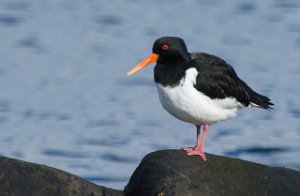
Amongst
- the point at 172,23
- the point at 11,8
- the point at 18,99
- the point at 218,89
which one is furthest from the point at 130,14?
the point at 218,89

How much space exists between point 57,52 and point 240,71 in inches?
140

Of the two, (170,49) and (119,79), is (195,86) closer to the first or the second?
(170,49)

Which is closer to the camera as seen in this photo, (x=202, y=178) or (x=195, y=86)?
(x=202, y=178)

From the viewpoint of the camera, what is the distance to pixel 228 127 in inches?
691

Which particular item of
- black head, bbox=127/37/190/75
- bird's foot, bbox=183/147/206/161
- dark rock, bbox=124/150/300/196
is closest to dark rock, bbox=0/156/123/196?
dark rock, bbox=124/150/300/196

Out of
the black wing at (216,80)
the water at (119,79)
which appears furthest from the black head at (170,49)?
the water at (119,79)

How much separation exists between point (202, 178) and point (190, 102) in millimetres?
875

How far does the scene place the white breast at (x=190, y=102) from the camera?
11.9 m

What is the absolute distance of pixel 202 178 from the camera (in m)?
11.8

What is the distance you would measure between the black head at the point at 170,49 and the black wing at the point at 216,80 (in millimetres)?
166

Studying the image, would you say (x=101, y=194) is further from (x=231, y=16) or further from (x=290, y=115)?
(x=231, y=16)

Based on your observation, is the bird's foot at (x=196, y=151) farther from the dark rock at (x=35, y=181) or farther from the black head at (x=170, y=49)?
the dark rock at (x=35, y=181)

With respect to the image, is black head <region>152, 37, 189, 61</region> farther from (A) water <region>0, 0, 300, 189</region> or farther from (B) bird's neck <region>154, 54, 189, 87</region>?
(A) water <region>0, 0, 300, 189</region>

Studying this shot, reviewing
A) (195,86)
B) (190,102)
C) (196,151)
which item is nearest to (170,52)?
(195,86)
